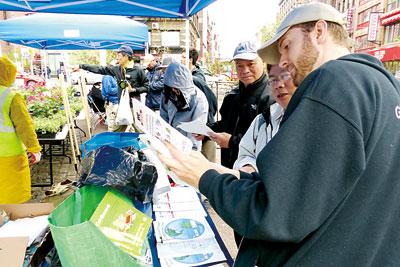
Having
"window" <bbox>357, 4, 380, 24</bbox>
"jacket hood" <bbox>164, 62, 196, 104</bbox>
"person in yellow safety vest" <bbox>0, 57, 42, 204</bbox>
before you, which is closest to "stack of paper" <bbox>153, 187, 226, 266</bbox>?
"jacket hood" <bbox>164, 62, 196, 104</bbox>

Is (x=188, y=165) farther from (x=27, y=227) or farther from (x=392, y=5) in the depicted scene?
(x=392, y=5)

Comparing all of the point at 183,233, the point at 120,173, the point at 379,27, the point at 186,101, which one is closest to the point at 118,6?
the point at 186,101

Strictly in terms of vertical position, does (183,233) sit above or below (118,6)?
below

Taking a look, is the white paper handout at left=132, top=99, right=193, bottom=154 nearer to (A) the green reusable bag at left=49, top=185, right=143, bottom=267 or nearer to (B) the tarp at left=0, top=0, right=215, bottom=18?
(A) the green reusable bag at left=49, top=185, right=143, bottom=267

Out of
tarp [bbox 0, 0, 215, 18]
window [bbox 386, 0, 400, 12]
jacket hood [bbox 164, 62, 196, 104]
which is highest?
window [bbox 386, 0, 400, 12]

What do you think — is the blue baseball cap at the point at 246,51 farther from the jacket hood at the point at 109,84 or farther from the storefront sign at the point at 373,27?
the storefront sign at the point at 373,27

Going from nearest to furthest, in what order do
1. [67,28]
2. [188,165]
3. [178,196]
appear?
1. [188,165]
2. [178,196]
3. [67,28]

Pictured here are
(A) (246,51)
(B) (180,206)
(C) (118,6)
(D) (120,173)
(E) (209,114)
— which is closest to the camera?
(D) (120,173)

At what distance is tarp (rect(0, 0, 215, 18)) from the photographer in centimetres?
304

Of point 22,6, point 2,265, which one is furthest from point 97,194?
point 22,6

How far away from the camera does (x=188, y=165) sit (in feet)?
3.21

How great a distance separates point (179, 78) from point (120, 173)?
202 cm

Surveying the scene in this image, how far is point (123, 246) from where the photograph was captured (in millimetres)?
1237

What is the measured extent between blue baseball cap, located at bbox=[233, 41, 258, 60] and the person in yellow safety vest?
202 centimetres
